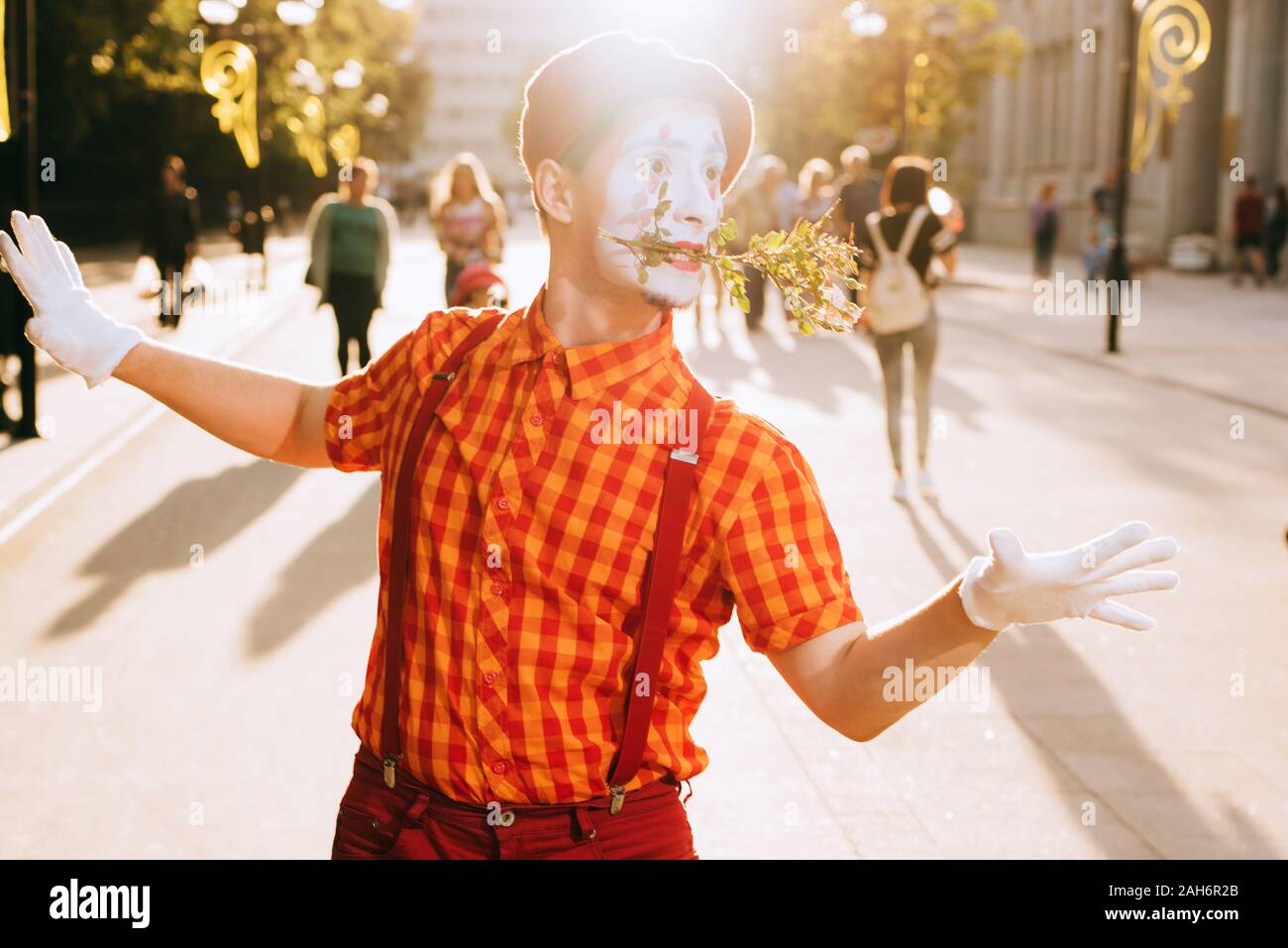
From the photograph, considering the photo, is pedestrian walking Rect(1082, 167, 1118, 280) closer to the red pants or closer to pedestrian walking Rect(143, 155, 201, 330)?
pedestrian walking Rect(143, 155, 201, 330)

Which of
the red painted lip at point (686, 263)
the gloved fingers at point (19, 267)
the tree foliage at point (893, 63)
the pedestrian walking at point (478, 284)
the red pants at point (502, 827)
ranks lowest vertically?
the red pants at point (502, 827)

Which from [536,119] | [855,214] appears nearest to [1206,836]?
[536,119]

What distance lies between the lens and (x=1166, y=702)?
5.95 metres

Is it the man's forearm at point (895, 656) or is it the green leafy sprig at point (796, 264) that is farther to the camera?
the green leafy sprig at point (796, 264)

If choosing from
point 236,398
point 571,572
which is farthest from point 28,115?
point 571,572

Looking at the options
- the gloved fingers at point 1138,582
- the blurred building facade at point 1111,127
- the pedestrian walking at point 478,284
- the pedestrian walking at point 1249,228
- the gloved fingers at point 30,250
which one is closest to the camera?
the gloved fingers at point 1138,582

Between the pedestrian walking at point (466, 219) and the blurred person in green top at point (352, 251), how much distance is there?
488 millimetres

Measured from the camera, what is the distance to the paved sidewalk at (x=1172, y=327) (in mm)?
16438

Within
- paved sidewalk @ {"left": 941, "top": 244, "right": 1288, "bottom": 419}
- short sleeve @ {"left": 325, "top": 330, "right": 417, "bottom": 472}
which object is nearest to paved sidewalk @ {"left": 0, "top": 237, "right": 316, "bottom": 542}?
short sleeve @ {"left": 325, "top": 330, "right": 417, "bottom": 472}

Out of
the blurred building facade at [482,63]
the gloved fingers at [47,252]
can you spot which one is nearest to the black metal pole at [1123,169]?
the gloved fingers at [47,252]

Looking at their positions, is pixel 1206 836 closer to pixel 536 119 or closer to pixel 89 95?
pixel 536 119

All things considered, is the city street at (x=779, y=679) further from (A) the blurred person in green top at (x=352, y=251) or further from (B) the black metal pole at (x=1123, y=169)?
(B) the black metal pole at (x=1123, y=169)

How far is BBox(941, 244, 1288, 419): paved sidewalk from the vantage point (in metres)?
16.4
